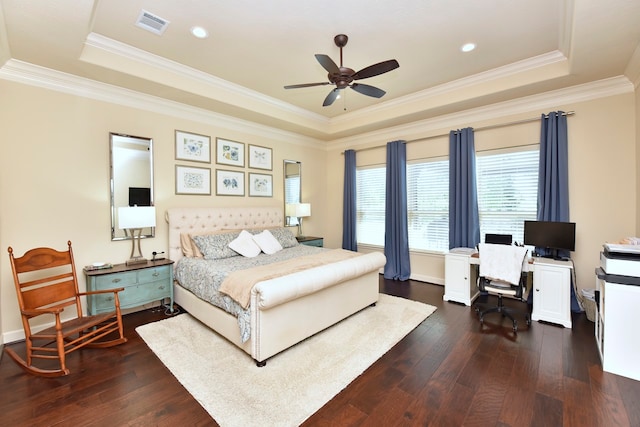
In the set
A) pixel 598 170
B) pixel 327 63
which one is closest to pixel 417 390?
pixel 327 63

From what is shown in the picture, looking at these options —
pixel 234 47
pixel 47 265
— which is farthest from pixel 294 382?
pixel 234 47

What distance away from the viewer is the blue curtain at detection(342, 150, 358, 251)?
584cm

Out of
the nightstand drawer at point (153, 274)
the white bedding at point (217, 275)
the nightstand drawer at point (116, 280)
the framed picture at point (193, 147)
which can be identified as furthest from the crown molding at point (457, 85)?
the nightstand drawer at point (116, 280)

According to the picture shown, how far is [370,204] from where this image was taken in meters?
5.80

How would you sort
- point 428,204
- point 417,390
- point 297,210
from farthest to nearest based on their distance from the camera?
point 297,210 < point 428,204 < point 417,390

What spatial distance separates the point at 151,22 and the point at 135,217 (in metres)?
2.08

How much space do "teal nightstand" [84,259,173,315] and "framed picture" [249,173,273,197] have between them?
1.94 m

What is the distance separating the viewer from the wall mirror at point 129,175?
3.49 m

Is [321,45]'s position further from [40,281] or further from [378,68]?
[40,281]

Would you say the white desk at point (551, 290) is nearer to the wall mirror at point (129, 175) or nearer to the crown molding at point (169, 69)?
the crown molding at point (169, 69)

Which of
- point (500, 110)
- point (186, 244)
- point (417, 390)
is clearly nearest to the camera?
point (417, 390)

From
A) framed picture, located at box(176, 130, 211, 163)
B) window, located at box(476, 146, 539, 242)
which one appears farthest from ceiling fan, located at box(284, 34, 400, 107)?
window, located at box(476, 146, 539, 242)

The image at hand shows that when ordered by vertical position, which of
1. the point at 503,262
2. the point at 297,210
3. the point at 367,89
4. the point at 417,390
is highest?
the point at 367,89

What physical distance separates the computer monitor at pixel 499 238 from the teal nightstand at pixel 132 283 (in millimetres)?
4437
